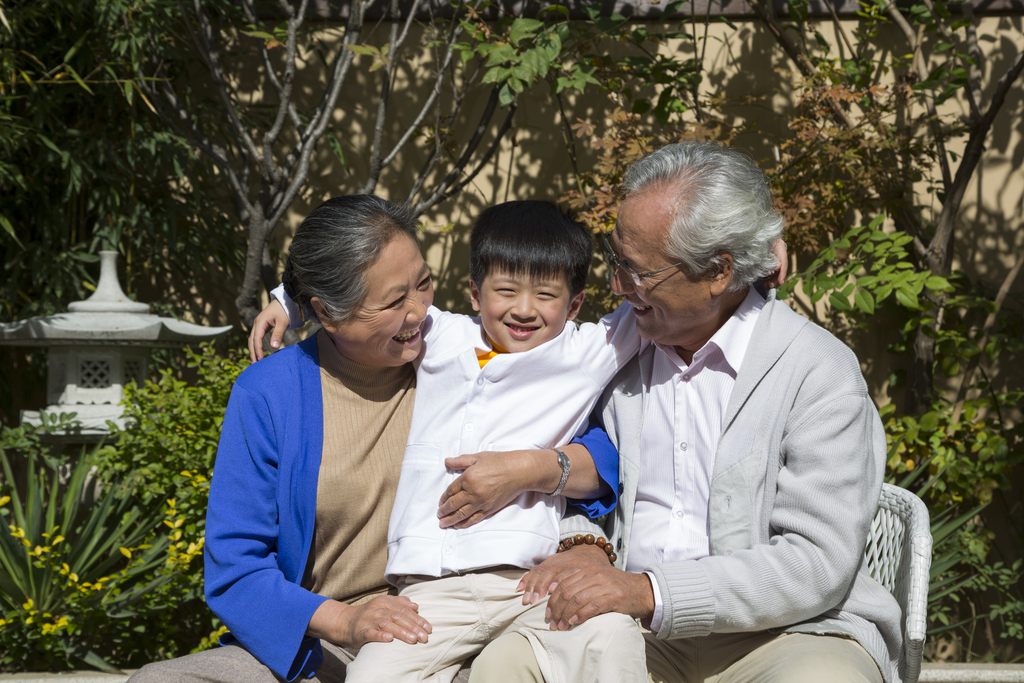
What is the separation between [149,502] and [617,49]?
3.32 metres

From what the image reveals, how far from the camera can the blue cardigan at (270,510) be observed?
1783 millimetres

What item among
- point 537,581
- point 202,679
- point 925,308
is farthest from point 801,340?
point 925,308

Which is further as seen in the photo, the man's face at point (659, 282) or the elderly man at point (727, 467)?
the man's face at point (659, 282)

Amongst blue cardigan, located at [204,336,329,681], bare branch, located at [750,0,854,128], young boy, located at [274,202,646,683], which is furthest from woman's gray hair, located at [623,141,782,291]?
bare branch, located at [750,0,854,128]

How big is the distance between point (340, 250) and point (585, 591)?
1.01 meters

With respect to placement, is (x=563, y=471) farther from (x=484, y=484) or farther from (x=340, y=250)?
(x=340, y=250)

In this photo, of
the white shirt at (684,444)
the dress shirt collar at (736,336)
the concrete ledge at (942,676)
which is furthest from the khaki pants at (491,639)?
the concrete ledge at (942,676)

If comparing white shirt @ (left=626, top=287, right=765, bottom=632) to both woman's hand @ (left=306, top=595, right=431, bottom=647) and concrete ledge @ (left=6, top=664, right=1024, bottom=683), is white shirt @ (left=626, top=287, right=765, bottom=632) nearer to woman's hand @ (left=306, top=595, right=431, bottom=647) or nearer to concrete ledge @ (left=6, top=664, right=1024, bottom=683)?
woman's hand @ (left=306, top=595, right=431, bottom=647)

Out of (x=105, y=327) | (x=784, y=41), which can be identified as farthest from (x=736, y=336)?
(x=105, y=327)

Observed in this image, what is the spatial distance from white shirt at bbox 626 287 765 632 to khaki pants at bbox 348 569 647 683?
1.08 ft

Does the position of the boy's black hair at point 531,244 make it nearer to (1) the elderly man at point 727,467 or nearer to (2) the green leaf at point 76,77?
(1) the elderly man at point 727,467

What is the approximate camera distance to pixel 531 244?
6.57 ft

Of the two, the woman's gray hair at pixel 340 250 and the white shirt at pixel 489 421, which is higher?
the woman's gray hair at pixel 340 250

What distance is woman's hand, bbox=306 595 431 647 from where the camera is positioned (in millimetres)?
1722
